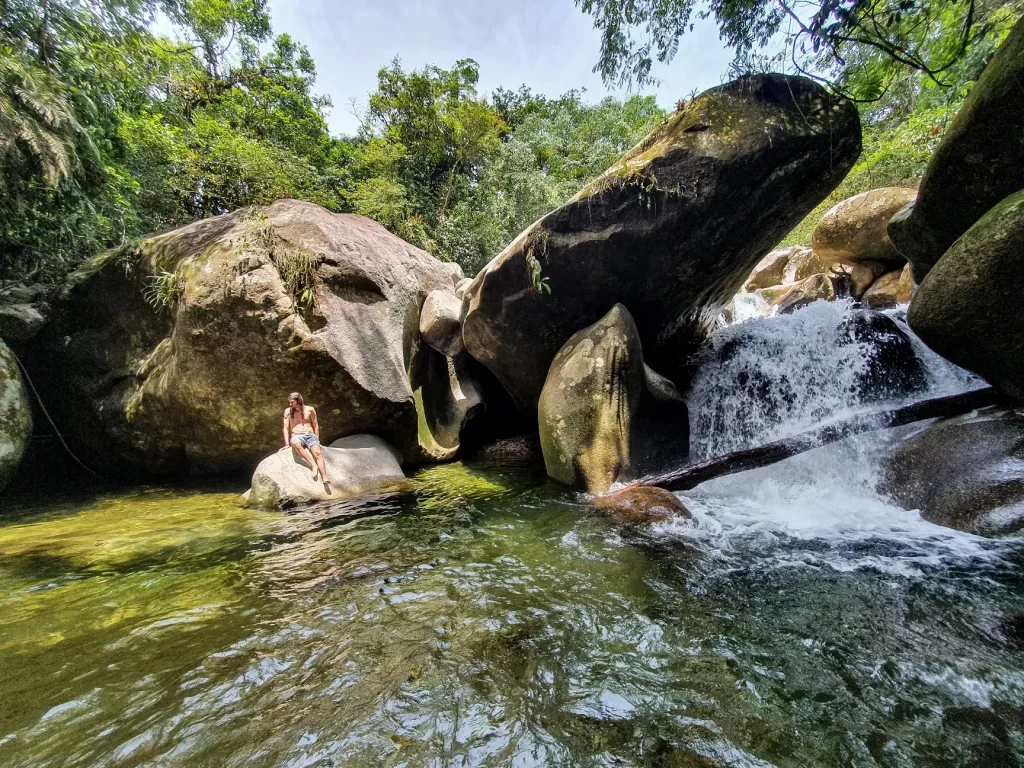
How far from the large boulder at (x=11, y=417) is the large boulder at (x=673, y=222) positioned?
7562mm

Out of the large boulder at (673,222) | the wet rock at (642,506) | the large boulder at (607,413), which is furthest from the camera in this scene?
the large boulder at (607,413)

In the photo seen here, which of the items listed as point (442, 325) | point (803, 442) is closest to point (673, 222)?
point (803, 442)

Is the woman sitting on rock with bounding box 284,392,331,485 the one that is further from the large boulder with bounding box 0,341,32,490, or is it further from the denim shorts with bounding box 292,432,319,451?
the large boulder with bounding box 0,341,32,490

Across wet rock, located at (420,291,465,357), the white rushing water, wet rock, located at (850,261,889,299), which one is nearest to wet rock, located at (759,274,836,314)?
wet rock, located at (850,261,889,299)

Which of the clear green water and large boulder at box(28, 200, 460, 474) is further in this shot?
large boulder at box(28, 200, 460, 474)

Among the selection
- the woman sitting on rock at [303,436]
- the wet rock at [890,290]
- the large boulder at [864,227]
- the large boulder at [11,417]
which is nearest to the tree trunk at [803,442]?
the woman sitting on rock at [303,436]

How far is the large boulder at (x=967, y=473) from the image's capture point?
151 inches

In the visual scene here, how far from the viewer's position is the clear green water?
192cm

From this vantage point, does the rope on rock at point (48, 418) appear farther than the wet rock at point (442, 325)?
No

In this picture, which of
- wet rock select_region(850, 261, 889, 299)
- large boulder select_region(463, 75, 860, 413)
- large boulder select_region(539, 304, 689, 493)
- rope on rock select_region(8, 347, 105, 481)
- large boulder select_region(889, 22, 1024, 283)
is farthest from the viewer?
wet rock select_region(850, 261, 889, 299)

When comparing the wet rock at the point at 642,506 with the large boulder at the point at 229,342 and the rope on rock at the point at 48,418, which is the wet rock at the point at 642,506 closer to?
the large boulder at the point at 229,342

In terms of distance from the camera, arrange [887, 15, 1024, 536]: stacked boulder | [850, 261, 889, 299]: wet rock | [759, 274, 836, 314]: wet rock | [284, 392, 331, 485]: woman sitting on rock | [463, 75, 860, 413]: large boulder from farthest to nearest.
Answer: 1. [759, 274, 836, 314]: wet rock
2. [850, 261, 889, 299]: wet rock
3. [284, 392, 331, 485]: woman sitting on rock
4. [463, 75, 860, 413]: large boulder
5. [887, 15, 1024, 536]: stacked boulder

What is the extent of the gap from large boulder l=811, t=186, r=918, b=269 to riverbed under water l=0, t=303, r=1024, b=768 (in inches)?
369

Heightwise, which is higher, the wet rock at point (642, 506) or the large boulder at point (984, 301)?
the large boulder at point (984, 301)
